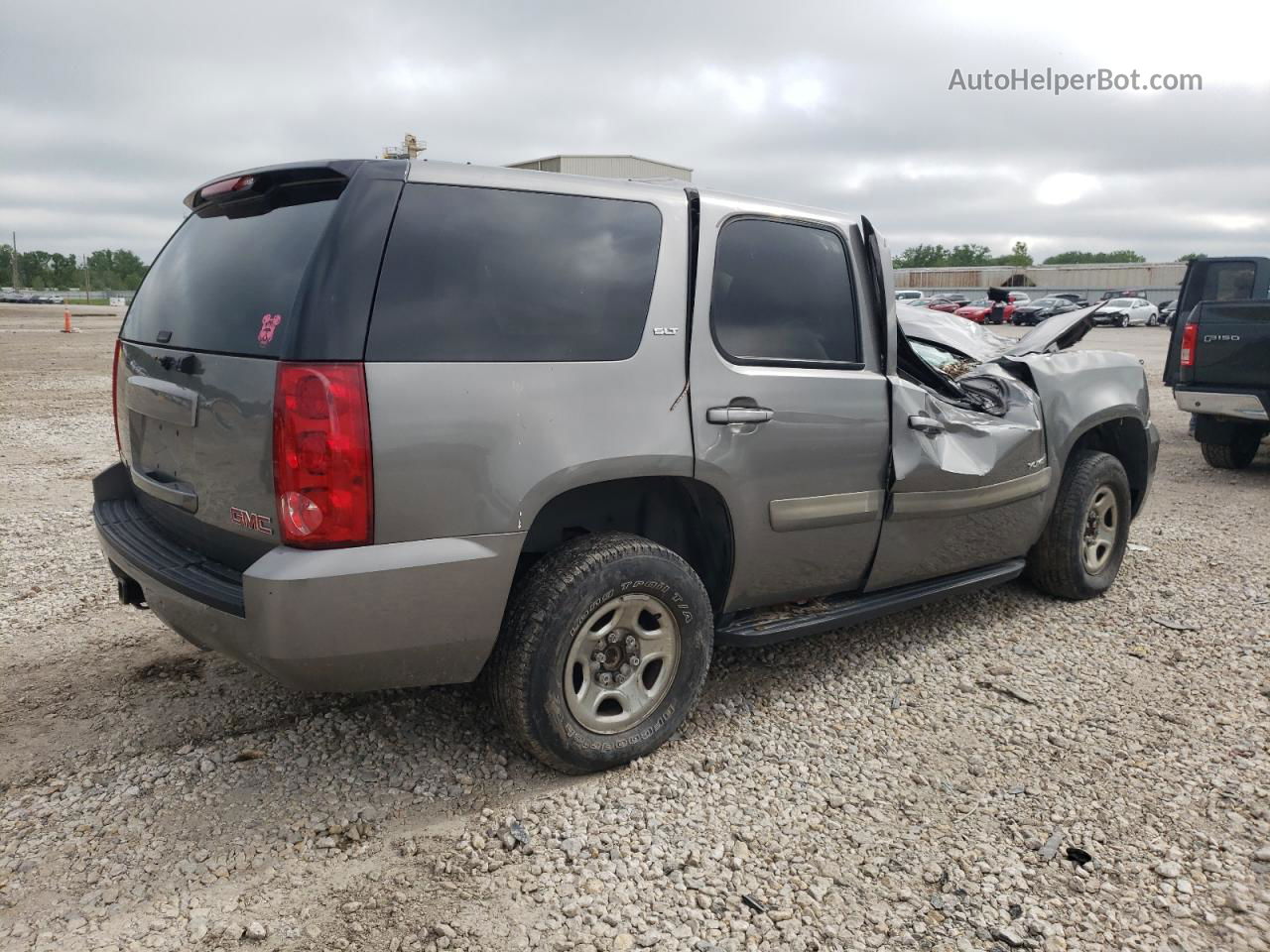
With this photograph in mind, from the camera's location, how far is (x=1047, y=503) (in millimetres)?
4770

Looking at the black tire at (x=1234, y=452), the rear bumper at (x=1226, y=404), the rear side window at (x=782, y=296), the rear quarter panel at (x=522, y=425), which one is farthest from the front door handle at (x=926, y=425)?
the black tire at (x=1234, y=452)

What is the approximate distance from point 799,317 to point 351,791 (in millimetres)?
2272

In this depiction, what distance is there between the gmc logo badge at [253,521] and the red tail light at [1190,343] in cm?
893

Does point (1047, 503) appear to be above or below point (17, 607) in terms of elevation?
above

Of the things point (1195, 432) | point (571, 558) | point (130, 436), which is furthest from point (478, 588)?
point (1195, 432)

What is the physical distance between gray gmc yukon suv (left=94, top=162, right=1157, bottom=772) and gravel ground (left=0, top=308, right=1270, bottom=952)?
0.36 meters

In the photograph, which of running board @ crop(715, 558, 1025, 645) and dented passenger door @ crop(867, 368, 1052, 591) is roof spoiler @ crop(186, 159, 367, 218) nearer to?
running board @ crop(715, 558, 1025, 645)

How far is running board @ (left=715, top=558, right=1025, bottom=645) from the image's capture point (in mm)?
3561

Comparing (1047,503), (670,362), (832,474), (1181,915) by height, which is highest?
(670,362)

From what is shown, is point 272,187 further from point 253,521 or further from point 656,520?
point 656,520

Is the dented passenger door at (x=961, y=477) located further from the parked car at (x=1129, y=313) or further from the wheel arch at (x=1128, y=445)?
the parked car at (x=1129, y=313)

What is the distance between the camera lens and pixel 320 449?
2574 mm

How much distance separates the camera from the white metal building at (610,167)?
4.52 meters

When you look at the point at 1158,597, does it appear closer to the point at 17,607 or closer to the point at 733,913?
the point at 733,913
